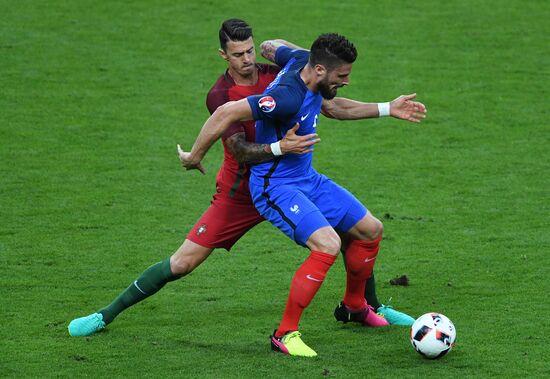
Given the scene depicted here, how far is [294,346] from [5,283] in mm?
3069

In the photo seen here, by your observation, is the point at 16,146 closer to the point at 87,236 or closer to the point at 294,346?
the point at 87,236

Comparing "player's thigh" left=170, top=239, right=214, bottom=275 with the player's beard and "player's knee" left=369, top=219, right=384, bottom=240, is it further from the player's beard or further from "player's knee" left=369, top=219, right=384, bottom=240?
the player's beard

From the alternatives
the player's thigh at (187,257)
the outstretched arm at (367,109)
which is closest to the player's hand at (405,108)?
the outstretched arm at (367,109)

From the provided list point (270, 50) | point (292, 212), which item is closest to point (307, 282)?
point (292, 212)

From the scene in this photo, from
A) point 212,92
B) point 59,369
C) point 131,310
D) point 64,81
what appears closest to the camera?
point 59,369

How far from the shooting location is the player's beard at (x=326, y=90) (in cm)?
761

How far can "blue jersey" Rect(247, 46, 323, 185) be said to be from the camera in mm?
7438

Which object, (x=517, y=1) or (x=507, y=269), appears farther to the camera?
(x=517, y=1)

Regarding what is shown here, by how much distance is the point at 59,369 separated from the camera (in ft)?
24.1

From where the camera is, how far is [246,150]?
303 inches

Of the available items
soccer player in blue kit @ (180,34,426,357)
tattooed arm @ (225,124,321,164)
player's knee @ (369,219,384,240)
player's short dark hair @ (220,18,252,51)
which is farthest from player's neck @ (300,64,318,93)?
player's knee @ (369,219,384,240)

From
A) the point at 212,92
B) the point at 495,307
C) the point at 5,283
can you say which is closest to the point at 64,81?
the point at 5,283

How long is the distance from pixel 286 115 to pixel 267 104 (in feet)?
0.64

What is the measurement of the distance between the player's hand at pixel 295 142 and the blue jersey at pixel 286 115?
0.50 ft
